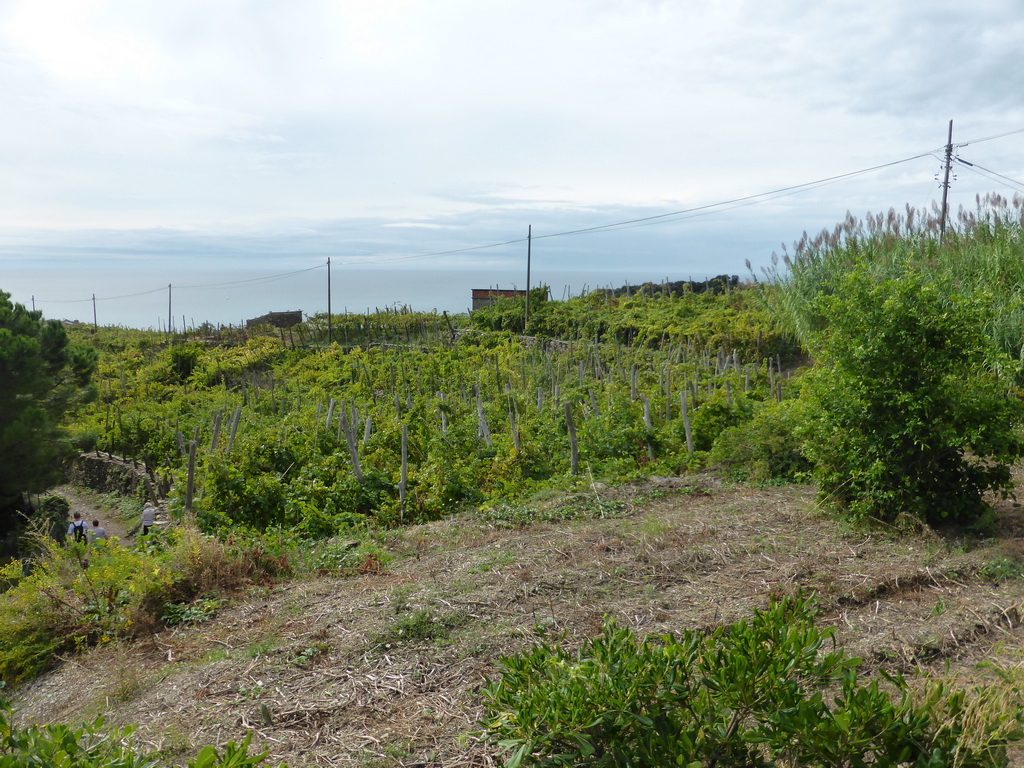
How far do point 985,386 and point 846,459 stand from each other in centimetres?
125

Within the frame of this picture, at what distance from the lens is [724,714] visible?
3.15 m

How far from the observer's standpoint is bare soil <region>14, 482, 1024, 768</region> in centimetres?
389

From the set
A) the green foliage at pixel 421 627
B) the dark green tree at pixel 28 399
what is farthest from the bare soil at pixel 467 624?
the dark green tree at pixel 28 399

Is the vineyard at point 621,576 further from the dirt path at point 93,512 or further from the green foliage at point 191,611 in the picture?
the dirt path at point 93,512

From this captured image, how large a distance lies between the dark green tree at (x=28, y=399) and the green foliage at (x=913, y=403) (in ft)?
40.2

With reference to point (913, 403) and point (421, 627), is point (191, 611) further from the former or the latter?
point (913, 403)

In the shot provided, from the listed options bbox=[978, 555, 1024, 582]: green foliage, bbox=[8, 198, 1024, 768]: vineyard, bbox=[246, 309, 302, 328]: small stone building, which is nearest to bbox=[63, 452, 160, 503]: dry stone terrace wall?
bbox=[8, 198, 1024, 768]: vineyard

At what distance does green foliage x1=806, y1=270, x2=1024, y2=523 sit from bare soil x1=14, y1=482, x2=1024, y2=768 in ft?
1.32

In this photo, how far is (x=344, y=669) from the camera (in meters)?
4.43

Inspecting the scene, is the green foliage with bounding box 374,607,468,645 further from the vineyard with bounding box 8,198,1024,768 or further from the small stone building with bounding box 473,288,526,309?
the small stone building with bounding box 473,288,526,309

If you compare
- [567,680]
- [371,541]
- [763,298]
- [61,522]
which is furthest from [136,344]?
[567,680]

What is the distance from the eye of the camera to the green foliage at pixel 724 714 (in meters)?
2.91

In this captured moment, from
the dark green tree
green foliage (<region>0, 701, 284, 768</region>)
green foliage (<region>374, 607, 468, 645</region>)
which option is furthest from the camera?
the dark green tree

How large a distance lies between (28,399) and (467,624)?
1120cm
